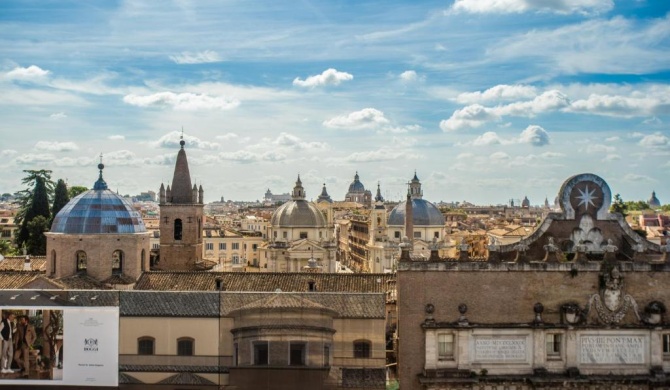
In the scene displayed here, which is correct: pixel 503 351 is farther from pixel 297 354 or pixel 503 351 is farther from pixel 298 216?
pixel 298 216

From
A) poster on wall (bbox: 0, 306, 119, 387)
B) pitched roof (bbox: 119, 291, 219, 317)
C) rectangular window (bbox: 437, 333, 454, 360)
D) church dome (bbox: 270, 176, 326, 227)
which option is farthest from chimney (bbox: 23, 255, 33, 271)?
church dome (bbox: 270, 176, 326, 227)

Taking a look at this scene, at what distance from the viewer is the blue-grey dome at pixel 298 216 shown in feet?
278

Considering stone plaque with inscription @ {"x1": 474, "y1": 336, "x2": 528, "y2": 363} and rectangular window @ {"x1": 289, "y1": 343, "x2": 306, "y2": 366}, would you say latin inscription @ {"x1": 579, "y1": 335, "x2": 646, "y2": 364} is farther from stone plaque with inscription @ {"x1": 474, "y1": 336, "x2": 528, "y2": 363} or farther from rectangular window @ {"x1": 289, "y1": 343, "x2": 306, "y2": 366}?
rectangular window @ {"x1": 289, "y1": 343, "x2": 306, "y2": 366}

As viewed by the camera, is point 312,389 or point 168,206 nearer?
point 312,389

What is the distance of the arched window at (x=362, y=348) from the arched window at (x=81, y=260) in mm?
18093

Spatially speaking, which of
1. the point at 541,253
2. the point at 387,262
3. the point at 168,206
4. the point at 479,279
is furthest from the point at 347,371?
the point at 387,262

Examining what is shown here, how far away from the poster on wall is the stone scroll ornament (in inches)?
774

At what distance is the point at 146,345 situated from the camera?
32.0 meters

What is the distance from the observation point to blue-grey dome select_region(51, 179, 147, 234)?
42094 mm

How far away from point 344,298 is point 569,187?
10.4 meters

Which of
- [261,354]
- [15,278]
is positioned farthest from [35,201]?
[261,354]

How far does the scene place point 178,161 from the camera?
62.4m

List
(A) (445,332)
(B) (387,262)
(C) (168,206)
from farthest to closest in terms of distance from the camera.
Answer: (B) (387,262) < (C) (168,206) < (A) (445,332)

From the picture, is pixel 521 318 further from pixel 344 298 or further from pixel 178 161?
pixel 178 161
